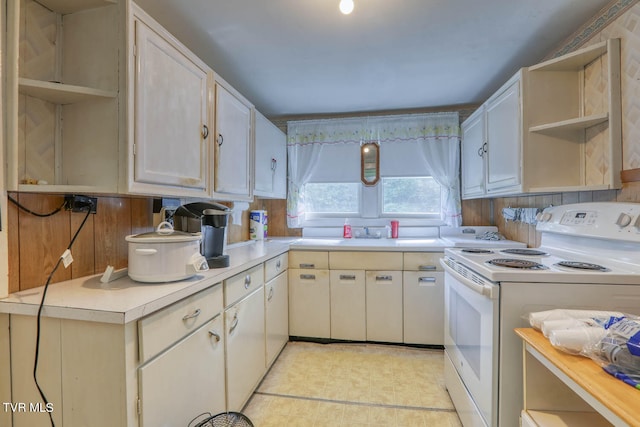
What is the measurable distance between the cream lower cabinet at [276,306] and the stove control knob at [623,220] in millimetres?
1873

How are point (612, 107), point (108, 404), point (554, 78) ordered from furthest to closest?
1. point (554, 78)
2. point (612, 107)
3. point (108, 404)

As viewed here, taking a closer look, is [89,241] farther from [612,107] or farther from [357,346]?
[612,107]

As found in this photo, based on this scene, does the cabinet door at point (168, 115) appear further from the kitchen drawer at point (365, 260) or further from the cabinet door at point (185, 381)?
the kitchen drawer at point (365, 260)

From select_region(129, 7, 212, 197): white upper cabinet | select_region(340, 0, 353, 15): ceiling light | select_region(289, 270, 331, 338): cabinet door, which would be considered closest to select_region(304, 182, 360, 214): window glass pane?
select_region(289, 270, 331, 338): cabinet door

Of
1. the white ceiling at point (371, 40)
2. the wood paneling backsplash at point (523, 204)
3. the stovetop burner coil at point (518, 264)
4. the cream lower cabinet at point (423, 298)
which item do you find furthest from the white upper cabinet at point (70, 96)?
the wood paneling backsplash at point (523, 204)

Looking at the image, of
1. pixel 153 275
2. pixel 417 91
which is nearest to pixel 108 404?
pixel 153 275

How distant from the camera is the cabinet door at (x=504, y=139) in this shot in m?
1.83

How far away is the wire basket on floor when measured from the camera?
4.04ft

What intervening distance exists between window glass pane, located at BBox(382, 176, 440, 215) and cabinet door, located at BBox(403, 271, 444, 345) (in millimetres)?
882

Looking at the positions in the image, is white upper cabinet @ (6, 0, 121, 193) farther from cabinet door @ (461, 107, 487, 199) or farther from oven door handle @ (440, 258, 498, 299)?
cabinet door @ (461, 107, 487, 199)

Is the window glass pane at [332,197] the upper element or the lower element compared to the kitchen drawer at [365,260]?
upper

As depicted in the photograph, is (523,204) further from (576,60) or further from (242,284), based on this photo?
(242,284)

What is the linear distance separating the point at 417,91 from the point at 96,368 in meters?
2.69

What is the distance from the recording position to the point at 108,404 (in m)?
A: 0.89
